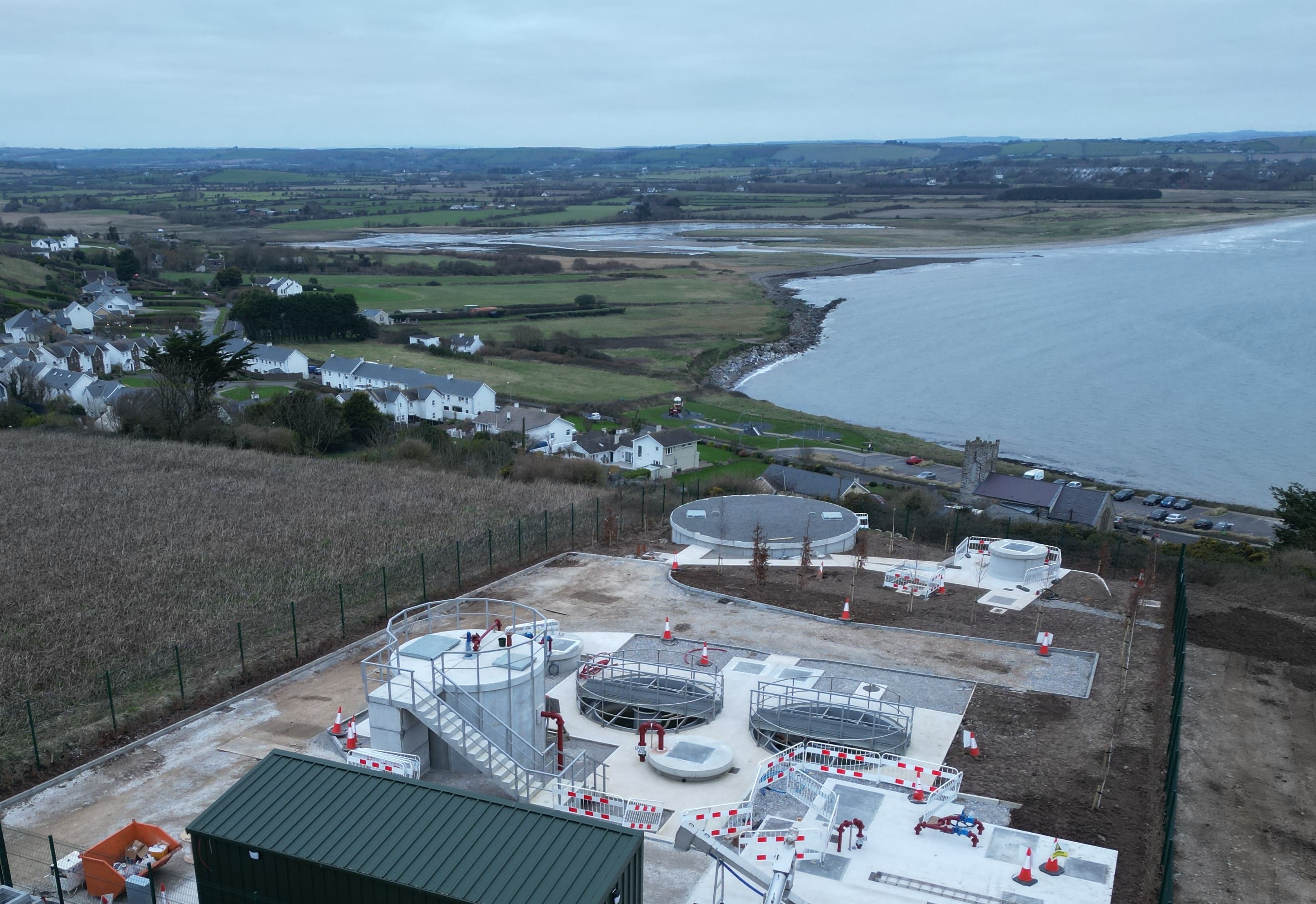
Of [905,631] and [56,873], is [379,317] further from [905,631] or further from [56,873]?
[56,873]

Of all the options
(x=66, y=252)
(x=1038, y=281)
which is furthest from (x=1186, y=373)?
(x=66, y=252)

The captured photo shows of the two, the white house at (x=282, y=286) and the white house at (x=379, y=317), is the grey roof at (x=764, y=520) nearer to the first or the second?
the white house at (x=379, y=317)

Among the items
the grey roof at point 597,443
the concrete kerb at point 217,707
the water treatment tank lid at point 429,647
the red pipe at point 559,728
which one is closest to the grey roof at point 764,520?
the concrete kerb at point 217,707

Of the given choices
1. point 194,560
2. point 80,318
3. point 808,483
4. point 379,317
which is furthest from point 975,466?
point 80,318

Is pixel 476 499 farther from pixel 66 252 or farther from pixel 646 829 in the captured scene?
pixel 66 252

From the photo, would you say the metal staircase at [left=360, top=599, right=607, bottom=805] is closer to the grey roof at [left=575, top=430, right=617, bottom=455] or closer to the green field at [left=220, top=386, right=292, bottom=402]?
the grey roof at [left=575, top=430, right=617, bottom=455]

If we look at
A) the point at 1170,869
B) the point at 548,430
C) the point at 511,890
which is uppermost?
the point at 511,890

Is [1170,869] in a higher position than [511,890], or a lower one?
lower
